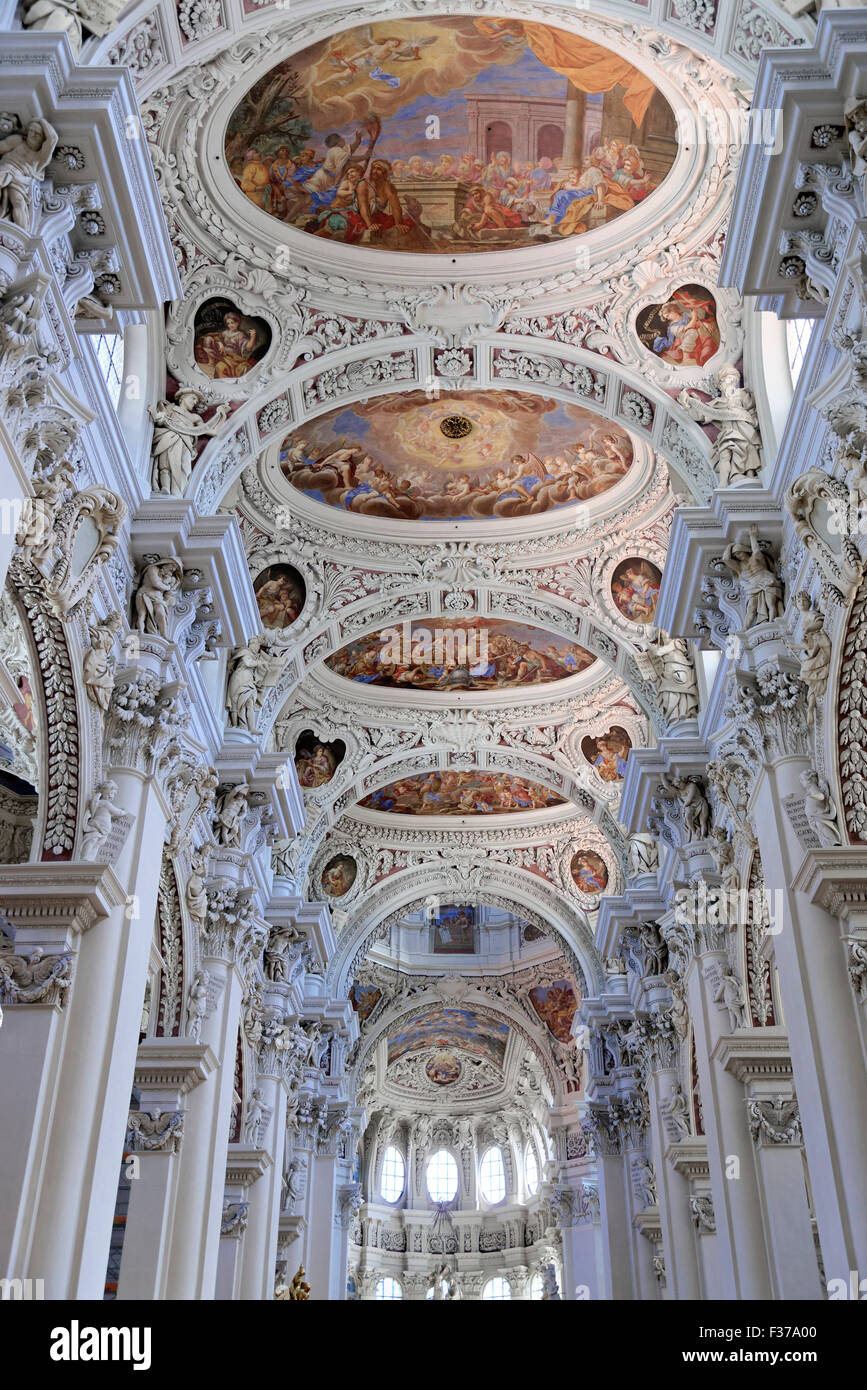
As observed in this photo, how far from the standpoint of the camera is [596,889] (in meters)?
29.6

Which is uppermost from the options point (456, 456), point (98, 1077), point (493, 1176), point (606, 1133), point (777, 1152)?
point (493, 1176)

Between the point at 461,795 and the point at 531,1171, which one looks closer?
the point at 461,795

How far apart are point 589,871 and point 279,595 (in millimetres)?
12408

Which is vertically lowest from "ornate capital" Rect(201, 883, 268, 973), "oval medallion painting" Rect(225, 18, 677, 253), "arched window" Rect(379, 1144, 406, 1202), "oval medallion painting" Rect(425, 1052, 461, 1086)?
"ornate capital" Rect(201, 883, 268, 973)

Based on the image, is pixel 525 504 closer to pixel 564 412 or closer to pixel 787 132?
pixel 564 412

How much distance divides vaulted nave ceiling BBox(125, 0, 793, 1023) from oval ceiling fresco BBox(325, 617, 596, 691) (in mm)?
113

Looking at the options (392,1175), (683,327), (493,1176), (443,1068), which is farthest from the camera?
(392,1175)

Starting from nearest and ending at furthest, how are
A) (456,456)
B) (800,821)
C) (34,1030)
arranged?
1. (34,1030)
2. (800,821)
3. (456,456)

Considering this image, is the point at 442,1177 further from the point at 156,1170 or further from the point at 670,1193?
the point at 156,1170

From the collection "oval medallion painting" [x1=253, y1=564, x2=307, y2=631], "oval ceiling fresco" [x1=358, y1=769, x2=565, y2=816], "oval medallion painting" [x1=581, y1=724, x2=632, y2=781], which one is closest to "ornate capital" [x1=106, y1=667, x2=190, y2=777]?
"oval medallion painting" [x1=253, y1=564, x2=307, y2=631]

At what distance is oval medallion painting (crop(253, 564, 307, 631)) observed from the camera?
19.7m

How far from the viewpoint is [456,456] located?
19.5 m

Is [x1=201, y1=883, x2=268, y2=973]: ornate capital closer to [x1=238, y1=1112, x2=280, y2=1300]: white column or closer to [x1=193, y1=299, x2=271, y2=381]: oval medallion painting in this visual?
[x1=238, y1=1112, x2=280, y2=1300]: white column

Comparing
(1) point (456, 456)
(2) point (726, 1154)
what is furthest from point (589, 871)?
(2) point (726, 1154)
